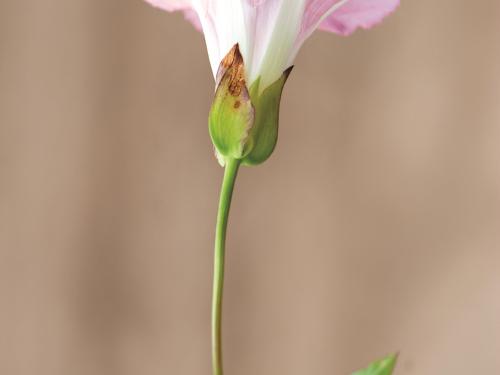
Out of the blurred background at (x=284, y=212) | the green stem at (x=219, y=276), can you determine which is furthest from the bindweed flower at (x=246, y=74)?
the blurred background at (x=284, y=212)

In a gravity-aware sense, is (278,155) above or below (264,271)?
above

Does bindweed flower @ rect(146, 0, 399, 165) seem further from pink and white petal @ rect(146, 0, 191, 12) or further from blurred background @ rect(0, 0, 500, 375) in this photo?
blurred background @ rect(0, 0, 500, 375)

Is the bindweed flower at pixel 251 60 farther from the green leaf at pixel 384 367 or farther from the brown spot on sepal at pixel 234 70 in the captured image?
the green leaf at pixel 384 367

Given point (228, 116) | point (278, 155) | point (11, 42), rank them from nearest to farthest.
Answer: point (228, 116) → point (11, 42) → point (278, 155)

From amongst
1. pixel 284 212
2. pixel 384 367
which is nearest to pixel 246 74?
pixel 384 367

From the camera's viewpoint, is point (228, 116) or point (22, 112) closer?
point (228, 116)

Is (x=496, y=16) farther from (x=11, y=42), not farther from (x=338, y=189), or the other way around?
(x=11, y=42)

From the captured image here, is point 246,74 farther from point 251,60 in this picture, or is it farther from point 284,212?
point 284,212

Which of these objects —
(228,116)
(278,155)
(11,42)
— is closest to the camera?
(228,116)

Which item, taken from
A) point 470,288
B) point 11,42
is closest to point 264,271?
point 470,288
